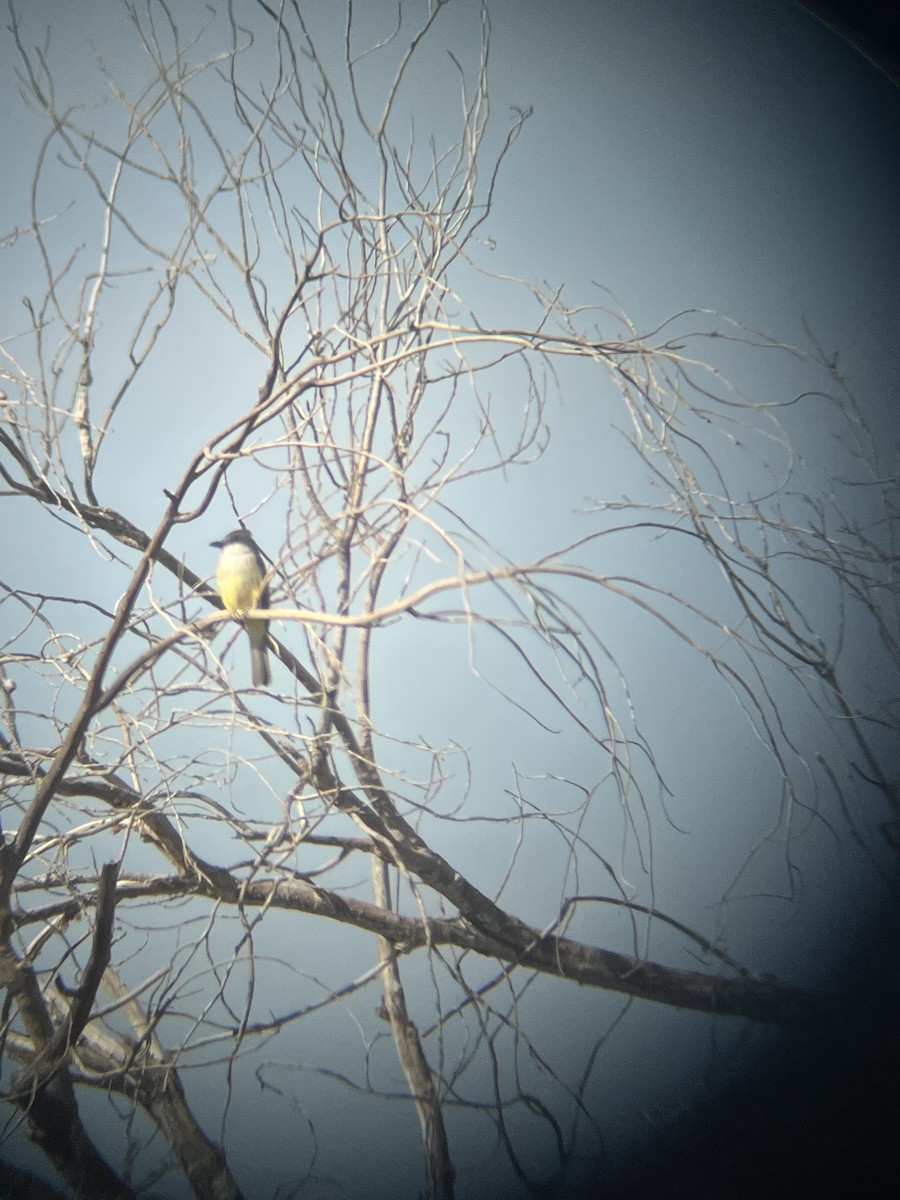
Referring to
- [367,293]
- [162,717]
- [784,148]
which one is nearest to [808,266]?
[784,148]

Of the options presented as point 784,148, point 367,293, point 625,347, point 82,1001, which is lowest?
point 82,1001

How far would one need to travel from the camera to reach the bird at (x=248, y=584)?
1.13 metres

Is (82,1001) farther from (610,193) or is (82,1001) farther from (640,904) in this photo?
(610,193)

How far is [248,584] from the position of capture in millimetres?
1188

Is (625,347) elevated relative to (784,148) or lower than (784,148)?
lower

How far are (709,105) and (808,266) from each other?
0.23 metres

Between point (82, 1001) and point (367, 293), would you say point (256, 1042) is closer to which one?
point (82, 1001)

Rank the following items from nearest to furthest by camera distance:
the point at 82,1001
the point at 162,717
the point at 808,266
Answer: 1. the point at 808,266
2. the point at 82,1001
3. the point at 162,717

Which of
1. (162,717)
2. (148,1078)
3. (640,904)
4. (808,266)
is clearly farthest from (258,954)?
(808,266)

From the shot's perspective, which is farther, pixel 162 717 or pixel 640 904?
pixel 162 717

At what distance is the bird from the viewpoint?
113 centimetres

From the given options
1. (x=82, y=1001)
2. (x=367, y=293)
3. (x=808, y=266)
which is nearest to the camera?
(x=808, y=266)

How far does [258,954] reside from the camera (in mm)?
1057

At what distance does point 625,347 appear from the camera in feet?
2.99
